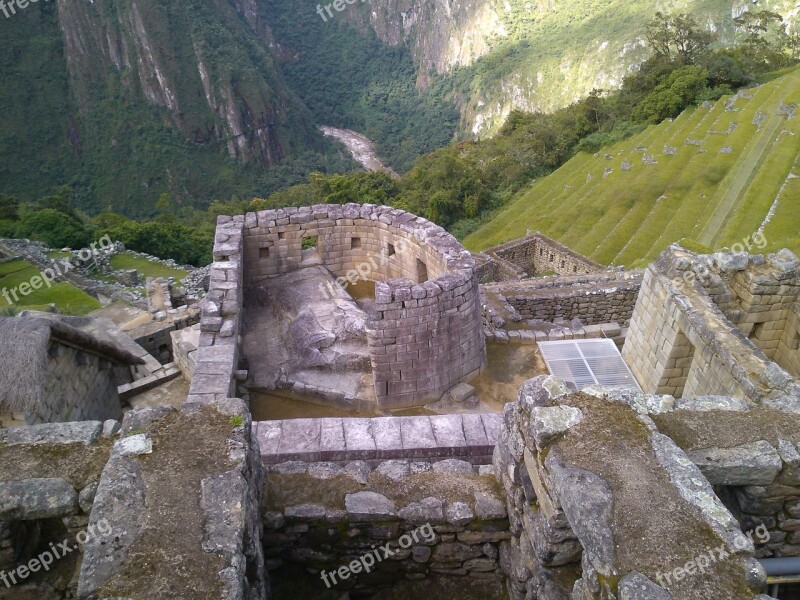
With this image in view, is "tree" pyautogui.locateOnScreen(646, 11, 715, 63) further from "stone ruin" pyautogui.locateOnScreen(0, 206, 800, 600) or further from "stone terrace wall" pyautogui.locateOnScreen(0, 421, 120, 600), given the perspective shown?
"stone terrace wall" pyautogui.locateOnScreen(0, 421, 120, 600)

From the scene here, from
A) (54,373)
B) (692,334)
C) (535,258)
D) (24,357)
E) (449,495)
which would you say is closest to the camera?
(449,495)

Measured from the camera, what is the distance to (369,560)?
6102 millimetres

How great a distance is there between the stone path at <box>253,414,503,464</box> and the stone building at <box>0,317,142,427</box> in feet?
Answer: 9.32

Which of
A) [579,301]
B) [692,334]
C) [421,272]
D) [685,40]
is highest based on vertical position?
[685,40]

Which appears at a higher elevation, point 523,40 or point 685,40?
point 685,40

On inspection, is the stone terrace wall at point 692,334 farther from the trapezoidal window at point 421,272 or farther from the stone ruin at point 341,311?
the trapezoidal window at point 421,272

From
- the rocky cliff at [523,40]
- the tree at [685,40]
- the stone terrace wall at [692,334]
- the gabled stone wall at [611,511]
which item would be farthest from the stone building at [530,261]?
the rocky cliff at [523,40]

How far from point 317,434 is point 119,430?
285cm

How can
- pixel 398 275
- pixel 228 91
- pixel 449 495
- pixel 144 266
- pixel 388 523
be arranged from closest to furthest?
pixel 388 523, pixel 449 495, pixel 398 275, pixel 144 266, pixel 228 91

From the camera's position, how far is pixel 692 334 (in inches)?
320

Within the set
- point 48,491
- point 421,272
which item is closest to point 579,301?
point 421,272

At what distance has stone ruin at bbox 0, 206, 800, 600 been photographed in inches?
159

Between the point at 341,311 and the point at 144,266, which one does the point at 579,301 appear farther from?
the point at 144,266

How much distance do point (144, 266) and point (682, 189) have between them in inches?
1280
